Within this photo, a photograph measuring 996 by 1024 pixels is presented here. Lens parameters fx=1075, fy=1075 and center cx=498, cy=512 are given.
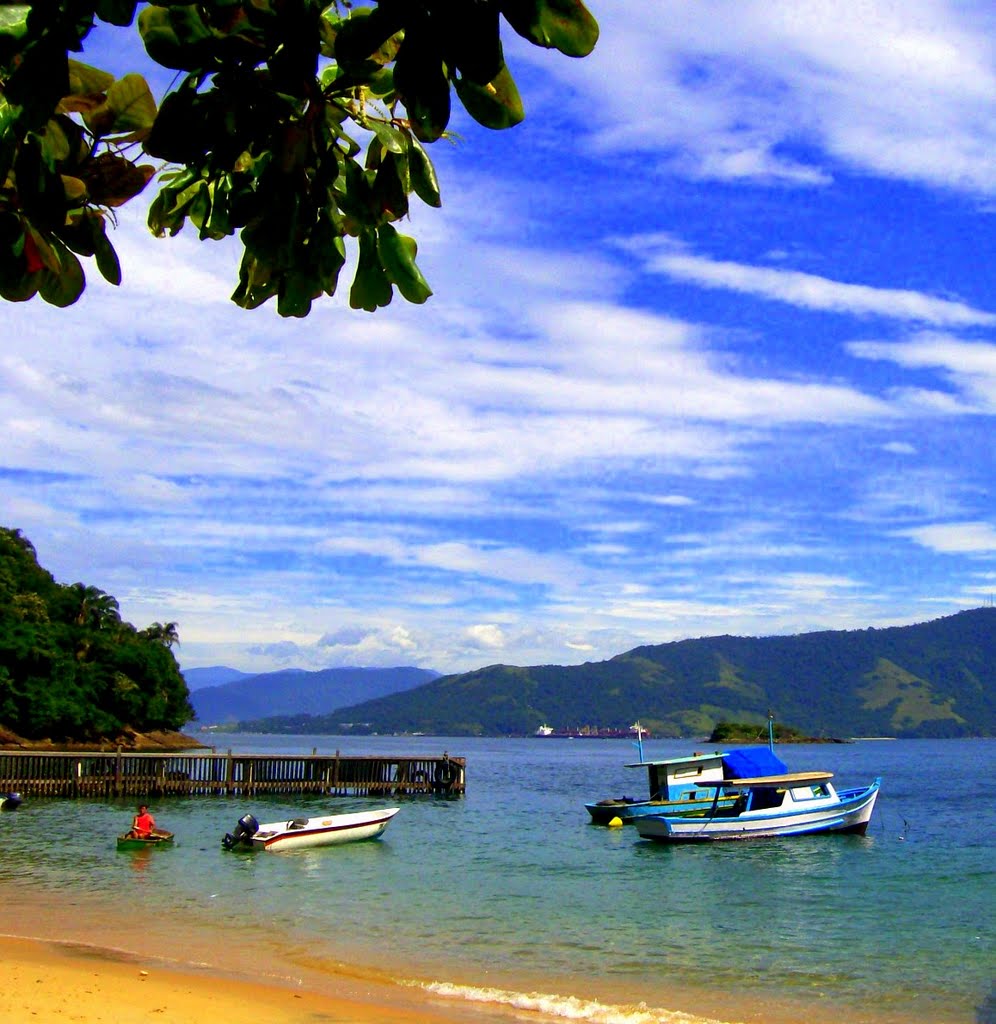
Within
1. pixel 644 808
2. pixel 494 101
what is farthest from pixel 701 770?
pixel 494 101

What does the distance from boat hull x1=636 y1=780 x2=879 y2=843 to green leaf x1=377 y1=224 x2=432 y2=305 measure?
34.0m

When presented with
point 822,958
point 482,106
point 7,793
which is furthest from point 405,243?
point 7,793

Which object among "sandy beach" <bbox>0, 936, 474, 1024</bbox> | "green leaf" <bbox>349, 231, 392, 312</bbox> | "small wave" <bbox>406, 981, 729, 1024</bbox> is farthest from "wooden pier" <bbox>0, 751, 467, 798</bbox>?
"green leaf" <bbox>349, 231, 392, 312</bbox>

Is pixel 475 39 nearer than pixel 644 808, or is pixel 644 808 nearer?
pixel 475 39

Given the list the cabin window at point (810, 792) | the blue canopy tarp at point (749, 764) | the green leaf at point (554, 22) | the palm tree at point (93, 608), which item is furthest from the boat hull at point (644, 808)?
the palm tree at point (93, 608)

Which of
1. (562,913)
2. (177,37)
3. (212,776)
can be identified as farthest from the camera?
(212,776)

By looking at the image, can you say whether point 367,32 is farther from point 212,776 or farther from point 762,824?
point 212,776

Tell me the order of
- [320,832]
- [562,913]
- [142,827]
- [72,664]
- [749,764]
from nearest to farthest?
[562,913]
[142,827]
[320,832]
[749,764]
[72,664]

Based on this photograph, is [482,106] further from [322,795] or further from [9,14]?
[322,795]

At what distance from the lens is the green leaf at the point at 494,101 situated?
6.21ft

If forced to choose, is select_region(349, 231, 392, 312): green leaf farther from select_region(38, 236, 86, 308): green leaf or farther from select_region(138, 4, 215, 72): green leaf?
select_region(38, 236, 86, 308): green leaf

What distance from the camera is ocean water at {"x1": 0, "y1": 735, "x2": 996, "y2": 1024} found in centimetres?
1546

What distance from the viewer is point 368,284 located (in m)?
2.36

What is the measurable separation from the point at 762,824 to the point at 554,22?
36573mm
